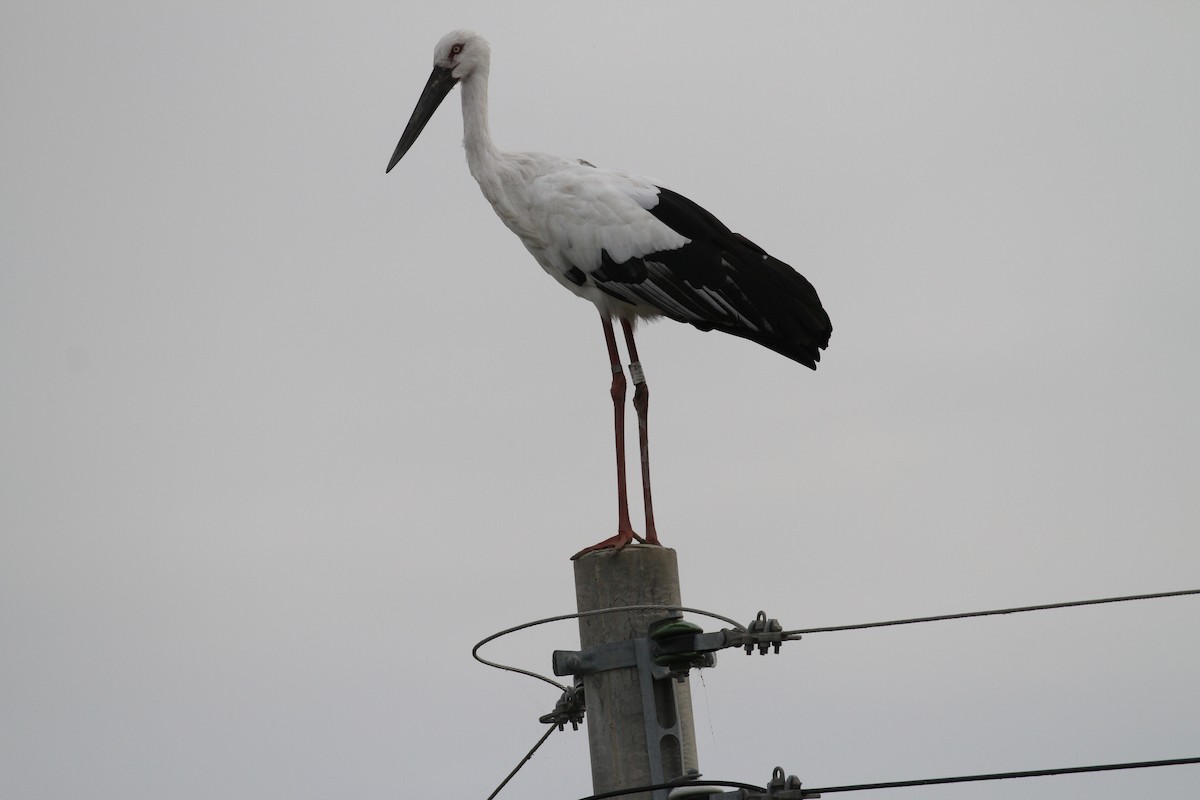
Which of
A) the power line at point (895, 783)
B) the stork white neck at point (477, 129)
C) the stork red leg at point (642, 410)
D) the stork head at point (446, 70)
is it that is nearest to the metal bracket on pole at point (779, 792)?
A: the power line at point (895, 783)

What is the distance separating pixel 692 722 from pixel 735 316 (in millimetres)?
3410

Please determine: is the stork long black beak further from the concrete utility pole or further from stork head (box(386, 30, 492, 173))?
the concrete utility pole

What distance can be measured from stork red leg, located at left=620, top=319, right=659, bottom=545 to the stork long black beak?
208 cm

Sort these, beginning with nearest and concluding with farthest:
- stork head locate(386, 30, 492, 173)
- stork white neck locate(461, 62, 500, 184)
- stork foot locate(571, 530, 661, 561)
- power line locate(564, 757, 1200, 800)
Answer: power line locate(564, 757, 1200, 800) → stork foot locate(571, 530, 661, 561) → stork white neck locate(461, 62, 500, 184) → stork head locate(386, 30, 492, 173)

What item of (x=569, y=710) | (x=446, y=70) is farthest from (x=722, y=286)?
(x=569, y=710)

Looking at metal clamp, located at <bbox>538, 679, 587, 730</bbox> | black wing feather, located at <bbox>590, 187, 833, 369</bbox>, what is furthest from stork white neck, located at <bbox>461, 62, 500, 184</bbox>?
metal clamp, located at <bbox>538, 679, 587, 730</bbox>

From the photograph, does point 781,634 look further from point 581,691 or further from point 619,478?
point 619,478

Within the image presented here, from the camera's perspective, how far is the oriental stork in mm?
8852

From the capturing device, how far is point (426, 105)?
35.3 ft

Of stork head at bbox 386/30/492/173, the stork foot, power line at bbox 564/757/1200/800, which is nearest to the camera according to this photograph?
power line at bbox 564/757/1200/800

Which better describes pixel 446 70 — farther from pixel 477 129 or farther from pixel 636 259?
pixel 636 259

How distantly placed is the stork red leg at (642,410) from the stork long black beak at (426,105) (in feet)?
6.82

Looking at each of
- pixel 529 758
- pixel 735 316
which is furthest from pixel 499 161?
pixel 529 758

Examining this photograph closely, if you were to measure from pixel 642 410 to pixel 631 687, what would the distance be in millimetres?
3479
